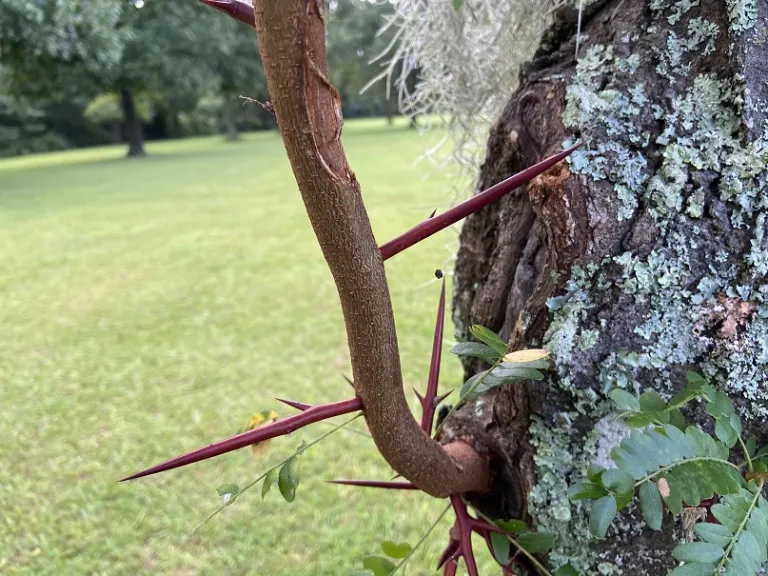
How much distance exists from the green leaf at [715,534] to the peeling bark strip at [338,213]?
22 cm

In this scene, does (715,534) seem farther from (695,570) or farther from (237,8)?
(237,8)

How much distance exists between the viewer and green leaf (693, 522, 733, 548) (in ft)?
1.15

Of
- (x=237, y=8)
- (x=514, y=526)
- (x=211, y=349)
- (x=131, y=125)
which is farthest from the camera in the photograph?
(x=131, y=125)

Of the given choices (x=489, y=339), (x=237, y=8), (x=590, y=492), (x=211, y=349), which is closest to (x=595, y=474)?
(x=590, y=492)

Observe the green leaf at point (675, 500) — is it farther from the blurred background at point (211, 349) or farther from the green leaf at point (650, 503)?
the blurred background at point (211, 349)

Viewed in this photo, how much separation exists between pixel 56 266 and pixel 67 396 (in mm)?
1904

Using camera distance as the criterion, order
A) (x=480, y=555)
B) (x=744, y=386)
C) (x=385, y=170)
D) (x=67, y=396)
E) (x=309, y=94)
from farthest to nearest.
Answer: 1. (x=385, y=170)
2. (x=67, y=396)
3. (x=480, y=555)
4. (x=744, y=386)
5. (x=309, y=94)

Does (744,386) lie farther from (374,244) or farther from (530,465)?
(374,244)

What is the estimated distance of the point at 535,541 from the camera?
1.67 feet

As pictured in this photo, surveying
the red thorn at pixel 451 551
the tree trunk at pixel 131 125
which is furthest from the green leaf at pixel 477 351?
the tree trunk at pixel 131 125

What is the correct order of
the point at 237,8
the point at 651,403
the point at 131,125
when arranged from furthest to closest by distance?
the point at 131,125 → the point at 651,403 → the point at 237,8

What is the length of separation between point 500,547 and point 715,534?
0.23 m

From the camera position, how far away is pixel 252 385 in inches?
83.6

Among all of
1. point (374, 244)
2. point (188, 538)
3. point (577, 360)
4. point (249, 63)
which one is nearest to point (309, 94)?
point (374, 244)
